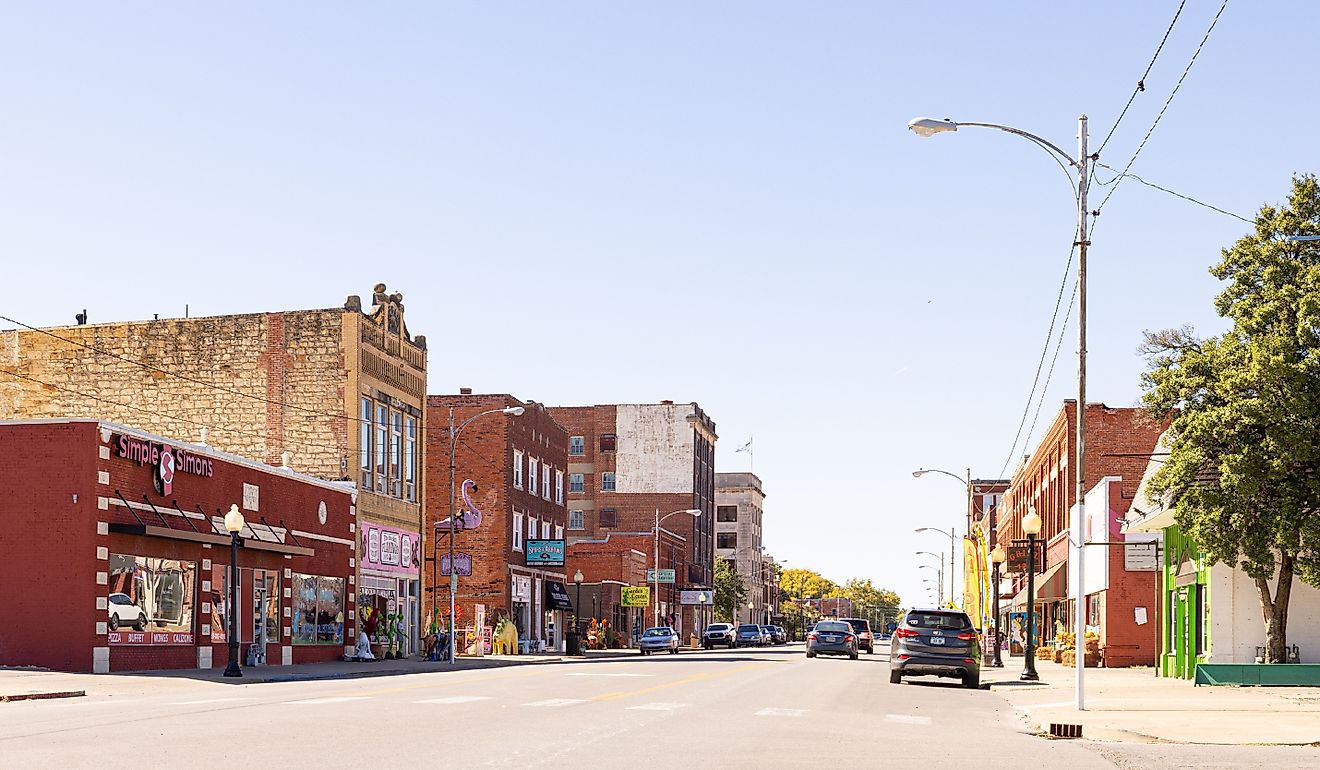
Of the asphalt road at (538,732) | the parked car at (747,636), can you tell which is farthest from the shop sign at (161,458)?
the parked car at (747,636)

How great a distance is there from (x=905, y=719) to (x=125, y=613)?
21.3m

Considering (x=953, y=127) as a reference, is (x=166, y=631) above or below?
below

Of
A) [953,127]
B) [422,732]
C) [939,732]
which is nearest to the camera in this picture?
[422,732]

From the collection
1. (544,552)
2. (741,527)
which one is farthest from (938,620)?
(741,527)

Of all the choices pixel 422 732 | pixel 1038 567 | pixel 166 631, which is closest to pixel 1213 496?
pixel 422 732

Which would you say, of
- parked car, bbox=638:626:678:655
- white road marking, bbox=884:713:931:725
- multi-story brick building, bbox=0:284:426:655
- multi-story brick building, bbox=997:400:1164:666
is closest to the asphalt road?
white road marking, bbox=884:713:931:725

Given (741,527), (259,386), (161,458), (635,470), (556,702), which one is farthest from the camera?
(741,527)

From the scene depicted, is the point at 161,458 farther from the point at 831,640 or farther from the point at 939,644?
the point at 831,640

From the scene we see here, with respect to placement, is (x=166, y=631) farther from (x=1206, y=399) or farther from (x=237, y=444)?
(x=1206, y=399)

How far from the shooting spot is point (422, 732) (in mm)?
16781

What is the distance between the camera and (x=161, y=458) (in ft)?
124

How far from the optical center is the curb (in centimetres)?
2448

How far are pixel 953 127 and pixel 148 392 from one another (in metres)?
37.6

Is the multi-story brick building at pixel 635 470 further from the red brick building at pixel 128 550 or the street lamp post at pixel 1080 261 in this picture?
the street lamp post at pixel 1080 261
